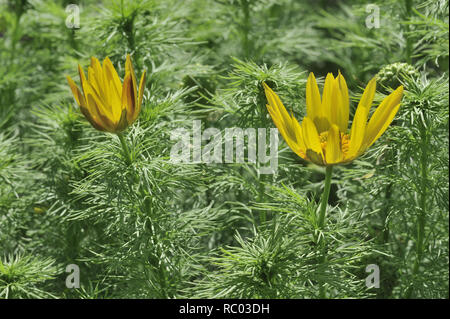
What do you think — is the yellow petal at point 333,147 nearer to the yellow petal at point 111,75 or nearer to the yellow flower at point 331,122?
the yellow flower at point 331,122

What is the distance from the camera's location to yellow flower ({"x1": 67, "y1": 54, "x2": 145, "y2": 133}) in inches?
37.0

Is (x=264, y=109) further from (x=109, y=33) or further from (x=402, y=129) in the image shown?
(x=109, y=33)

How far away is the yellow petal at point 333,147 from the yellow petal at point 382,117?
0.06 meters

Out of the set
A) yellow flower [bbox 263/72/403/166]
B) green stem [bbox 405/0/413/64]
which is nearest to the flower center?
yellow flower [bbox 263/72/403/166]

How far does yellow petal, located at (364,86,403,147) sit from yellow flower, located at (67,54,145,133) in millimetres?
371

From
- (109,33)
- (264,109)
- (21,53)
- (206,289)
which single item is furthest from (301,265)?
(21,53)

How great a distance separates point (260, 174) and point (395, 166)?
28cm

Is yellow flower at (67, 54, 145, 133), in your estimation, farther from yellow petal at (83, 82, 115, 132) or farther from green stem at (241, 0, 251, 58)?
green stem at (241, 0, 251, 58)

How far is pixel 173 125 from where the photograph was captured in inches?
49.8

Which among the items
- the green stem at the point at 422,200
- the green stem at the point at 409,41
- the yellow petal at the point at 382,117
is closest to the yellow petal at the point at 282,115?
the yellow petal at the point at 382,117

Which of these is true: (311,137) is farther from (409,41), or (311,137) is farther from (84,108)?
(409,41)

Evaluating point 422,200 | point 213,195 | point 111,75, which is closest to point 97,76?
point 111,75

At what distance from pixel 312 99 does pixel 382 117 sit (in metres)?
0.11
